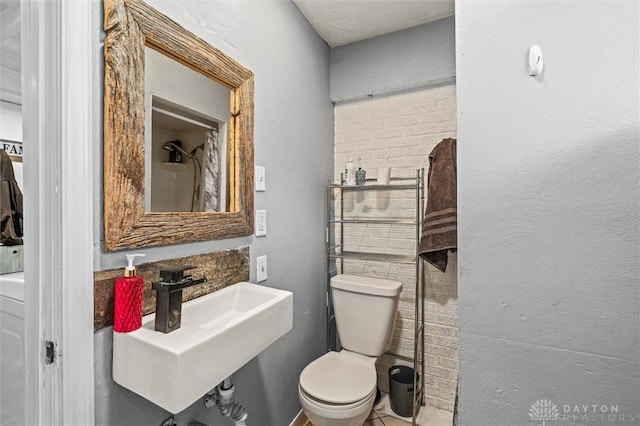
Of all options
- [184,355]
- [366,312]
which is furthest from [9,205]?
[366,312]

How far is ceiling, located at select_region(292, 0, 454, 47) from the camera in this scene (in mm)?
1764

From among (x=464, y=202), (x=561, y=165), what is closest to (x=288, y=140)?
(x=464, y=202)

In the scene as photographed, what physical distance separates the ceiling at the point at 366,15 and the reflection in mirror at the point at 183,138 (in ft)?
3.14

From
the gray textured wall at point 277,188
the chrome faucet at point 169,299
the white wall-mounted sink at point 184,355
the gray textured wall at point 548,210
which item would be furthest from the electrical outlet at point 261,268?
the gray textured wall at point 548,210

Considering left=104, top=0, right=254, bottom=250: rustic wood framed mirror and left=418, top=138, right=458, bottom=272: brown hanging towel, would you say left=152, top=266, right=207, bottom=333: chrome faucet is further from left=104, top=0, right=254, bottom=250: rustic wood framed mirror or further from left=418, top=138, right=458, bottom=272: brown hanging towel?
left=418, top=138, right=458, bottom=272: brown hanging towel

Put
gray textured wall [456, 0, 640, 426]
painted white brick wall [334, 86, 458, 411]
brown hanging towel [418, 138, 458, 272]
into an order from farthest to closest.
→ painted white brick wall [334, 86, 458, 411] < brown hanging towel [418, 138, 458, 272] < gray textured wall [456, 0, 640, 426]

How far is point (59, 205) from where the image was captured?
80 cm

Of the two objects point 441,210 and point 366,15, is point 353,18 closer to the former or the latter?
point 366,15

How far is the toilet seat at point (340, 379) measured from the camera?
4.71 ft

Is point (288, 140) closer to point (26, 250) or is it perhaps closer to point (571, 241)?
point (26, 250)

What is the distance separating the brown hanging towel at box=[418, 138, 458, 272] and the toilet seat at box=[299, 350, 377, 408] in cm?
75

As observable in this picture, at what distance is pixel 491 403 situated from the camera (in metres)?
0.71

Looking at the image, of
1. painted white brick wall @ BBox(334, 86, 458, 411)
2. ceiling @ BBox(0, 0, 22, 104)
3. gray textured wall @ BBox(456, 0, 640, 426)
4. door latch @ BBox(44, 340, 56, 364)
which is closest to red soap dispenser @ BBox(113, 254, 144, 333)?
door latch @ BBox(44, 340, 56, 364)

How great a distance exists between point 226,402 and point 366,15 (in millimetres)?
2205
